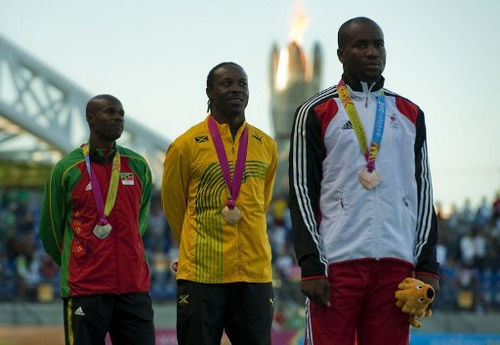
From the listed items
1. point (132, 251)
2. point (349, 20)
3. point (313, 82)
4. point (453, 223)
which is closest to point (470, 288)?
point (453, 223)

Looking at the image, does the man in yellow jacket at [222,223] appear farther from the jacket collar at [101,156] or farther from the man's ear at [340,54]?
the man's ear at [340,54]

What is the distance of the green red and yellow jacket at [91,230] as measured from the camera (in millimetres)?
6594

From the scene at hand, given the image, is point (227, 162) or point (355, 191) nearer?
point (355, 191)

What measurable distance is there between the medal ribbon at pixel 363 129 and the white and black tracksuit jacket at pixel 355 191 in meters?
0.02

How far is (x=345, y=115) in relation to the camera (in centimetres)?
484

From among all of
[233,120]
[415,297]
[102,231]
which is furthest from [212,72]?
[415,297]

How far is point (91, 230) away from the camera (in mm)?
6641

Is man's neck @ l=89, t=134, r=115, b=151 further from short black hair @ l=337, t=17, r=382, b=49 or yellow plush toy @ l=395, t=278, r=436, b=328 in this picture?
yellow plush toy @ l=395, t=278, r=436, b=328

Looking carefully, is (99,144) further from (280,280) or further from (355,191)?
(280,280)

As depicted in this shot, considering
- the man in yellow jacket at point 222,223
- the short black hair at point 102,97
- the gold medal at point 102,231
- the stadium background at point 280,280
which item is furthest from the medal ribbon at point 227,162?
the stadium background at point 280,280

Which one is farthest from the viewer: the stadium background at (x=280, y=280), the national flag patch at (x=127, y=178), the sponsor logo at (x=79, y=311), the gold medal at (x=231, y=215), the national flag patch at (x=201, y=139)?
the stadium background at (x=280, y=280)

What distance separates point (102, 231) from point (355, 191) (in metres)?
2.33

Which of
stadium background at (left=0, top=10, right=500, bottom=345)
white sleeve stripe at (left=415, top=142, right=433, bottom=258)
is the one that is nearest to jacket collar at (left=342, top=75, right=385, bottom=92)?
white sleeve stripe at (left=415, top=142, right=433, bottom=258)

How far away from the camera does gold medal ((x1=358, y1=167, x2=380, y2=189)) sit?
4.71 meters
